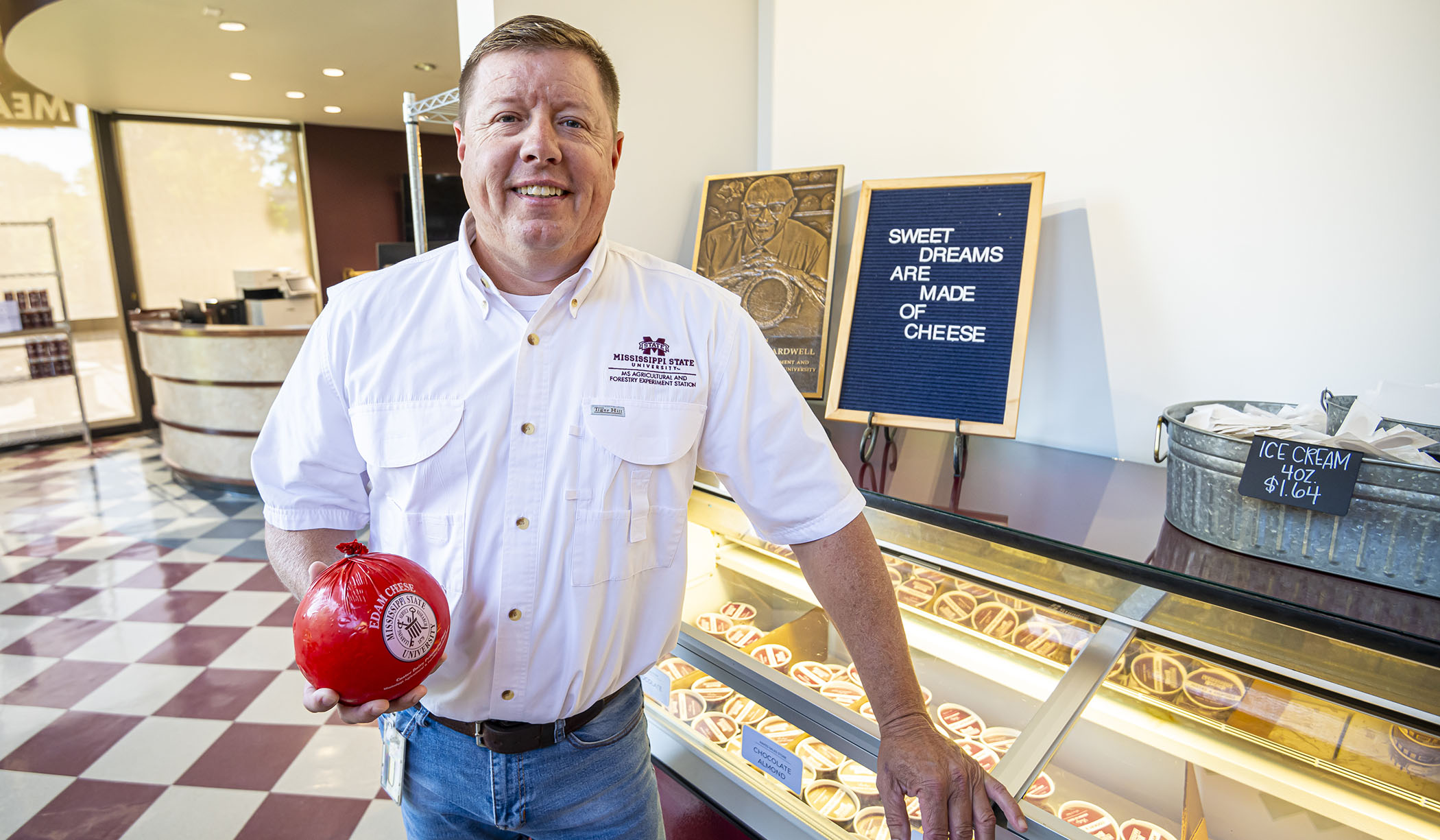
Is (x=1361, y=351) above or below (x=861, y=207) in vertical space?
below

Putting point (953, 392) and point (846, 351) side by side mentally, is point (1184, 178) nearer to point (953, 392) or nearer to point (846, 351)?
point (953, 392)

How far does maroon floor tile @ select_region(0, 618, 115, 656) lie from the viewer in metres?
3.13

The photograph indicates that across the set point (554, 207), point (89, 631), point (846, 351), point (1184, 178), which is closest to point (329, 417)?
point (554, 207)

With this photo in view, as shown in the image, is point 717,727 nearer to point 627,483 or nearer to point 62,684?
point 627,483

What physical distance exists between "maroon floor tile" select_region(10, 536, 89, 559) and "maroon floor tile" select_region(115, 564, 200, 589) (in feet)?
2.18

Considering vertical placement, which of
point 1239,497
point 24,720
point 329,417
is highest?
point 329,417

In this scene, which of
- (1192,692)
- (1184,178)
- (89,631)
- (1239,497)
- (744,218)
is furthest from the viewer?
(89,631)

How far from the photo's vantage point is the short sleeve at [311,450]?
1.09 m

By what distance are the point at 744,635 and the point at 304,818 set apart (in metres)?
1.60

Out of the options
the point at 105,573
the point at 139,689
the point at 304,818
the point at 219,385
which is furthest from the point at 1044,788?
the point at 219,385

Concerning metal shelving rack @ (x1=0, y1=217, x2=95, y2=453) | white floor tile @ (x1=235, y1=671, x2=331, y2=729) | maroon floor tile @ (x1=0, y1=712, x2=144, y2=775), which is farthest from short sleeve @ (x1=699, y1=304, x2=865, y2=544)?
metal shelving rack @ (x1=0, y1=217, x2=95, y2=453)

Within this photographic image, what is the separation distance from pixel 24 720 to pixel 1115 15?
4.16 meters

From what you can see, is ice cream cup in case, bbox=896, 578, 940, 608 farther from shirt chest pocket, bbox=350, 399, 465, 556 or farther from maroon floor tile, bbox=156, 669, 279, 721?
maroon floor tile, bbox=156, 669, 279, 721

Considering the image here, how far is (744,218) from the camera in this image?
86.3 inches
